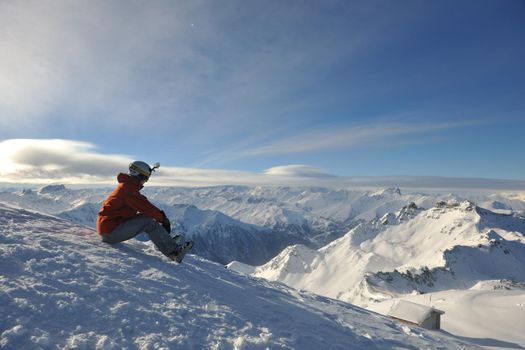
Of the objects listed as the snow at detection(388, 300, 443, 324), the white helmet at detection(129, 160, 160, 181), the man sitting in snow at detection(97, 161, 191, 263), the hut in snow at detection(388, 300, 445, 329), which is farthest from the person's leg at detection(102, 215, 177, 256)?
the snow at detection(388, 300, 443, 324)

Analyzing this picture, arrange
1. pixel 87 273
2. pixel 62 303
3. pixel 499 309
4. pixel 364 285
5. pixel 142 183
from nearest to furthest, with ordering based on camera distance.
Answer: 1. pixel 62 303
2. pixel 87 273
3. pixel 142 183
4. pixel 499 309
5. pixel 364 285

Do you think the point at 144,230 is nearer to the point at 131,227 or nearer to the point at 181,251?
the point at 131,227

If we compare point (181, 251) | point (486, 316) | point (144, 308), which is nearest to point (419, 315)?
point (181, 251)

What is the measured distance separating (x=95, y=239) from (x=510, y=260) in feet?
778

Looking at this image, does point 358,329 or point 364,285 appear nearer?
point 358,329

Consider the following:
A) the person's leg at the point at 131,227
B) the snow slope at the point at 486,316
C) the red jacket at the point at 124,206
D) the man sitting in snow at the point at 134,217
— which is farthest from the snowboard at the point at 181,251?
the snow slope at the point at 486,316

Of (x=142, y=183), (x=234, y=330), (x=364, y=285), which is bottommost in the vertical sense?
(x=364, y=285)

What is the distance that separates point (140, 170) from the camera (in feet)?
34.1

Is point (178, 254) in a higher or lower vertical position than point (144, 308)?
higher

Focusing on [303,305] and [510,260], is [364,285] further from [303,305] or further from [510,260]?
[303,305]

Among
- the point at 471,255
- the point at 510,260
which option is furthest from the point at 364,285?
the point at 510,260

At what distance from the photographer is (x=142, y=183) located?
10.4 meters

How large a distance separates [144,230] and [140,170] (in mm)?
1715

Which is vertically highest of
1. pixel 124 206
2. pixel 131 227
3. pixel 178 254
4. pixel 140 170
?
pixel 140 170
